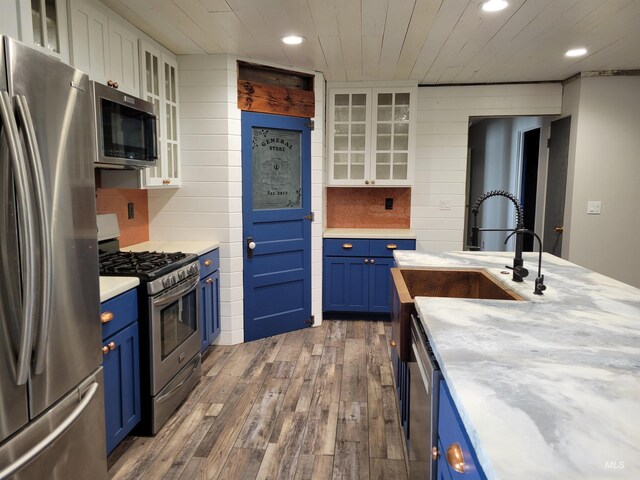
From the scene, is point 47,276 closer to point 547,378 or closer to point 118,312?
point 118,312

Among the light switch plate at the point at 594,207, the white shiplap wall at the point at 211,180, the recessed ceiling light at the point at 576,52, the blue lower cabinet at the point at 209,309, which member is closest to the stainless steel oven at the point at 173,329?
the blue lower cabinet at the point at 209,309

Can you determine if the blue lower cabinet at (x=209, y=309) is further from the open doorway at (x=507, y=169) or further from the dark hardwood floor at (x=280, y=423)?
the open doorway at (x=507, y=169)

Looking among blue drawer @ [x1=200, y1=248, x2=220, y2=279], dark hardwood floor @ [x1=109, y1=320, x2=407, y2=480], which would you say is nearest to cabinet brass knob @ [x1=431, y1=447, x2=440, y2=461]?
dark hardwood floor @ [x1=109, y1=320, x2=407, y2=480]

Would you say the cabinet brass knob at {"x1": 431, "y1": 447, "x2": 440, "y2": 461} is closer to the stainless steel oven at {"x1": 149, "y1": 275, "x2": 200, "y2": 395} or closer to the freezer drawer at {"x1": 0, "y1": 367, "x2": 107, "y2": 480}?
the freezer drawer at {"x1": 0, "y1": 367, "x2": 107, "y2": 480}

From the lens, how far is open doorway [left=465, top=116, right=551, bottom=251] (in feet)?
15.5

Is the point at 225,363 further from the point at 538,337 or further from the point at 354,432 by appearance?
the point at 538,337

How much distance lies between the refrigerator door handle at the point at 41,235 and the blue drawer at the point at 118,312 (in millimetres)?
568

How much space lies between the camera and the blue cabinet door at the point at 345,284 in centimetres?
424

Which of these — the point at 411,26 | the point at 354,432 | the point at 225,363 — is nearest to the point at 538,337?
the point at 354,432

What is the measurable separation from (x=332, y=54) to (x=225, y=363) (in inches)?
97.3

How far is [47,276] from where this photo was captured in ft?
4.34

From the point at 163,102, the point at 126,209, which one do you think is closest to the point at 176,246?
the point at 126,209

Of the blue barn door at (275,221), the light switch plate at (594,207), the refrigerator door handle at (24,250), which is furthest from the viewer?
the light switch plate at (594,207)

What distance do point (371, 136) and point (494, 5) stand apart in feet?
6.38
